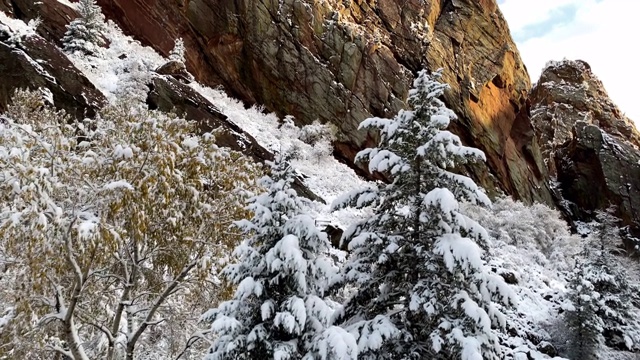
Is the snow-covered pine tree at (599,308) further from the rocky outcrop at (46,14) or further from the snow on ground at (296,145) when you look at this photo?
the rocky outcrop at (46,14)

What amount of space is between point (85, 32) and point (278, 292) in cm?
2770

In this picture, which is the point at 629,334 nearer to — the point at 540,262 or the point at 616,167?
the point at 540,262

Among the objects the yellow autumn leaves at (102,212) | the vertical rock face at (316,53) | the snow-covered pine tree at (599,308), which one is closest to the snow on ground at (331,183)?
the snow-covered pine tree at (599,308)

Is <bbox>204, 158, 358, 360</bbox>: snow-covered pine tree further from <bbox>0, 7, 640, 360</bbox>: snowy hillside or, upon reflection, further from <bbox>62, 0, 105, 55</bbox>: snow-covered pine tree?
<bbox>62, 0, 105, 55</bbox>: snow-covered pine tree

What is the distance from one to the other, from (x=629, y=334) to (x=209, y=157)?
76.3 feet

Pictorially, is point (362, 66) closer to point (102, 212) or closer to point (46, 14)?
point (46, 14)

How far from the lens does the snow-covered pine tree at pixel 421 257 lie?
704 centimetres

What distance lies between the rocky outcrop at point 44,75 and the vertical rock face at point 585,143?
157 feet

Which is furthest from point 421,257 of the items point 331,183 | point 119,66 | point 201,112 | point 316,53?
point 316,53

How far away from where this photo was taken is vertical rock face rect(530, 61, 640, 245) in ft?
153

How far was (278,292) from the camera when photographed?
7.73 metres

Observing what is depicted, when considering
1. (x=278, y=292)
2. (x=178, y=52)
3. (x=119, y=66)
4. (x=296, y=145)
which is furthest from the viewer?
(x=178, y=52)

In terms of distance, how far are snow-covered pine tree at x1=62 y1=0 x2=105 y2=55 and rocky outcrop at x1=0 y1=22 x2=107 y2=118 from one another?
519 centimetres

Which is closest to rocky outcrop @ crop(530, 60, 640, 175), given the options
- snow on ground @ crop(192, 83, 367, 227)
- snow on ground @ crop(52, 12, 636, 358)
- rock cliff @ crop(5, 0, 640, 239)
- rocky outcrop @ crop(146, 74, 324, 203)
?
rock cliff @ crop(5, 0, 640, 239)
